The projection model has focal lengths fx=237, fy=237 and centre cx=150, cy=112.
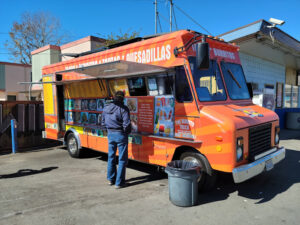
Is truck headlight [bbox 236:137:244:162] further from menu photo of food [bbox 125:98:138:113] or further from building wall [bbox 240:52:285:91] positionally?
building wall [bbox 240:52:285:91]

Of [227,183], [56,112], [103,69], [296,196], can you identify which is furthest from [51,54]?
[296,196]

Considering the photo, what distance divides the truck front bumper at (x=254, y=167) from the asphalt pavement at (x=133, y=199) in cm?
54

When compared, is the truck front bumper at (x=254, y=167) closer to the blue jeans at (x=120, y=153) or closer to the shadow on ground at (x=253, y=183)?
the shadow on ground at (x=253, y=183)

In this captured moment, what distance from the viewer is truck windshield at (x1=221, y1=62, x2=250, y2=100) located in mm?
4957

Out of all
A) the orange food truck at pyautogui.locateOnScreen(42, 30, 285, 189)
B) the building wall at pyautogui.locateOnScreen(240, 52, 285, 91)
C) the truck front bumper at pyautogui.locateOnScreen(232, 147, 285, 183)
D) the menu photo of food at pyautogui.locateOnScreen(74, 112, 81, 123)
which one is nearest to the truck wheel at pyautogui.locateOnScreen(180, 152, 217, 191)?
→ the orange food truck at pyautogui.locateOnScreen(42, 30, 285, 189)

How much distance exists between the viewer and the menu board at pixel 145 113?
5004 millimetres

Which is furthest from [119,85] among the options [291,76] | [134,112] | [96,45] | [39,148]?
[291,76]

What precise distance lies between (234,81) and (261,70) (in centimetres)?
880

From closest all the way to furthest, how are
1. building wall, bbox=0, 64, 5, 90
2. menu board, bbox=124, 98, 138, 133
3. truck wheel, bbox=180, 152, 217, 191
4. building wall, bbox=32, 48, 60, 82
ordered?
truck wheel, bbox=180, 152, 217, 191, menu board, bbox=124, 98, 138, 133, building wall, bbox=32, 48, 60, 82, building wall, bbox=0, 64, 5, 90

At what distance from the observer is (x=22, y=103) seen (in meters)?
8.97

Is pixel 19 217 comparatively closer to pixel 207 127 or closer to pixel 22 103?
pixel 207 127

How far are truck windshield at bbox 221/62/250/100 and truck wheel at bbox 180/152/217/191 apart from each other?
1551 mm

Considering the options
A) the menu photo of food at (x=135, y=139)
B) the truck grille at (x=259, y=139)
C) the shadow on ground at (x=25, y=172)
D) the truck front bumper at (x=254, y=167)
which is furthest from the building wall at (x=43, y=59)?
the truck front bumper at (x=254, y=167)

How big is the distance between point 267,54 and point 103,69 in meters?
9.93
